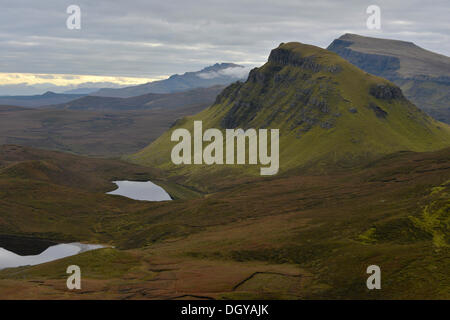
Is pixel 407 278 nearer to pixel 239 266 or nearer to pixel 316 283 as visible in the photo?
pixel 316 283

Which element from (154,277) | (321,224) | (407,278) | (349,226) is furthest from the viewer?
(321,224)

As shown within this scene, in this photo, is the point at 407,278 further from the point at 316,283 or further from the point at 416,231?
the point at 416,231

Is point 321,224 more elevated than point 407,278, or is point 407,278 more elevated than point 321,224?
point 321,224

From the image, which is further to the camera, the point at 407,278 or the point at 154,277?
the point at 154,277
